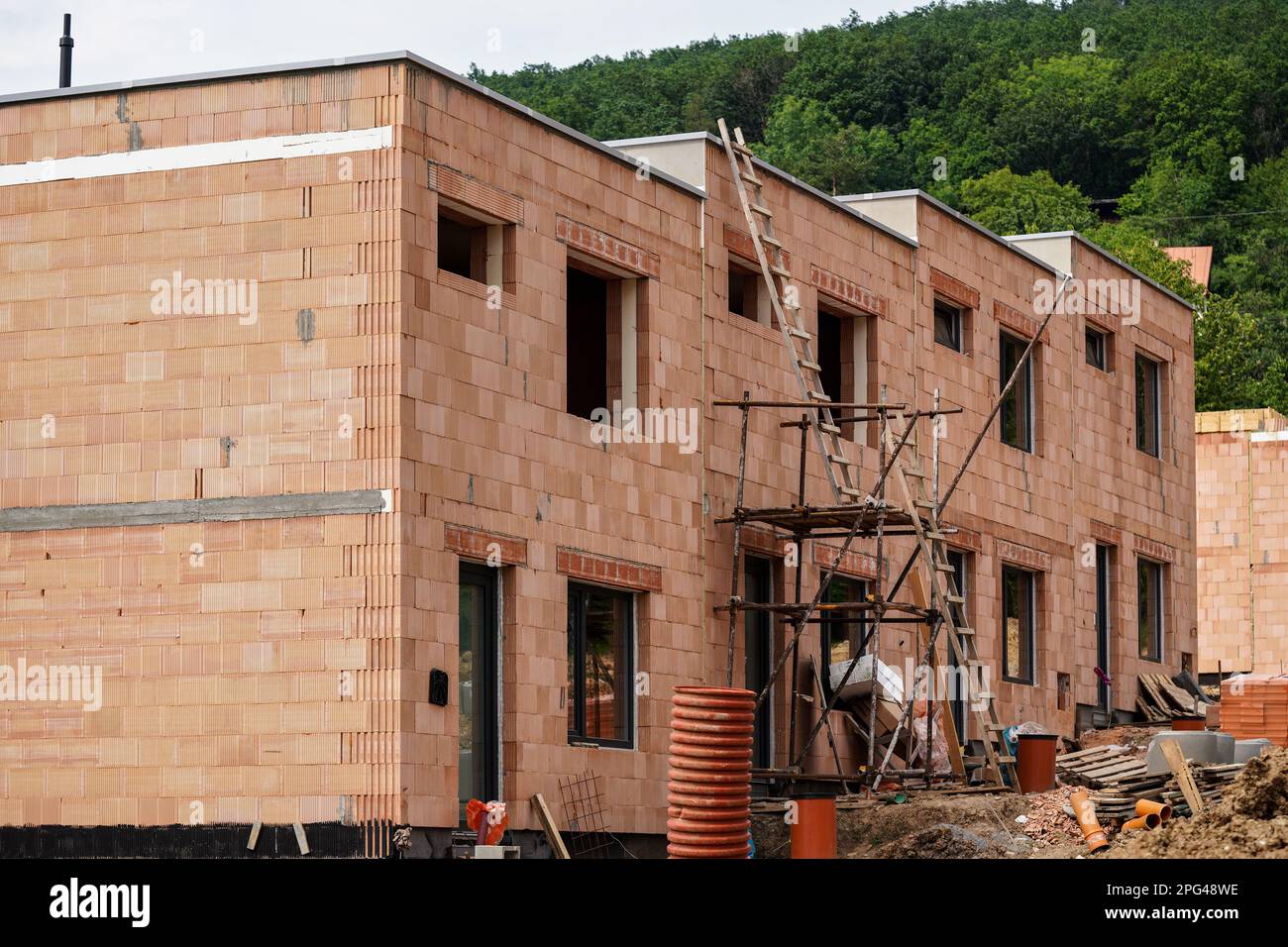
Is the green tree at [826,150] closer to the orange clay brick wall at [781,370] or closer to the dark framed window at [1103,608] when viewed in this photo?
the dark framed window at [1103,608]

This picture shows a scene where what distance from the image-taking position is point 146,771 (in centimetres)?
1762

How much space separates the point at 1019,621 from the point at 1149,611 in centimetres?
587

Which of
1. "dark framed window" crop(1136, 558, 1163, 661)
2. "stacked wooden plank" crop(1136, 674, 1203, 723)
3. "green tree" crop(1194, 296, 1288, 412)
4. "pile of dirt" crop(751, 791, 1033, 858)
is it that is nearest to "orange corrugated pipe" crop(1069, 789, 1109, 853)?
"pile of dirt" crop(751, 791, 1033, 858)

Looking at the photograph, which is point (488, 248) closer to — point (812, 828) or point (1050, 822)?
point (812, 828)

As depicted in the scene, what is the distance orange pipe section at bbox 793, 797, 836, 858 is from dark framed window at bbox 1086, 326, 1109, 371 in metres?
14.1

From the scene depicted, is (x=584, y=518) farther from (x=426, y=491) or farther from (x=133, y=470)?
(x=133, y=470)

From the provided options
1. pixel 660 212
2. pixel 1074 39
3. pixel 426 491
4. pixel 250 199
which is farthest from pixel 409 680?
pixel 1074 39

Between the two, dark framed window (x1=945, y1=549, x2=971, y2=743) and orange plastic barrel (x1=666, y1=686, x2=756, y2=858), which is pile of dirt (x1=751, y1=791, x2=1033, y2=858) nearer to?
orange plastic barrel (x1=666, y1=686, x2=756, y2=858)

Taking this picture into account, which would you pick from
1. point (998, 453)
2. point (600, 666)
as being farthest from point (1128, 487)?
point (600, 666)

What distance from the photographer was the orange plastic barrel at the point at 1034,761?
23.9 m

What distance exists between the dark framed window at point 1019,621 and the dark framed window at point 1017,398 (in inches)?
75.1

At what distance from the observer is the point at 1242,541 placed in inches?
1788

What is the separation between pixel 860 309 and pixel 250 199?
952 centimetres

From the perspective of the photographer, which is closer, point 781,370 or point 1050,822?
point 1050,822
